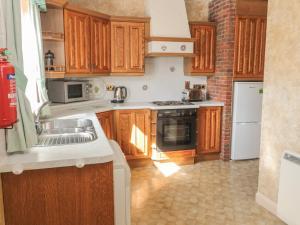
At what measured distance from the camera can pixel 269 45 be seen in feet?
9.14

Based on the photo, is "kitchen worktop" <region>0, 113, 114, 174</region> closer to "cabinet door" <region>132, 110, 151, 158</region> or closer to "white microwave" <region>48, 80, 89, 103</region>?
"white microwave" <region>48, 80, 89, 103</region>

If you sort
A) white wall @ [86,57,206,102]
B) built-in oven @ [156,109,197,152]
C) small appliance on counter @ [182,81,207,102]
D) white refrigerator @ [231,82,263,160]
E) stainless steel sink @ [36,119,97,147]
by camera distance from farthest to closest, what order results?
1. small appliance on counter @ [182,81,207,102]
2. white wall @ [86,57,206,102]
3. white refrigerator @ [231,82,263,160]
4. built-in oven @ [156,109,197,152]
5. stainless steel sink @ [36,119,97,147]

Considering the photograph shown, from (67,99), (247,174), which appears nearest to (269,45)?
(247,174)

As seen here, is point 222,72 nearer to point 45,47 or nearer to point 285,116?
point 285,116

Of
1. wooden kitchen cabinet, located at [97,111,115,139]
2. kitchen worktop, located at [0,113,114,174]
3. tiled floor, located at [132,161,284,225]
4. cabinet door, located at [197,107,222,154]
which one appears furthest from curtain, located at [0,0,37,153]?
cabinet door, located at [197,107,222,154]

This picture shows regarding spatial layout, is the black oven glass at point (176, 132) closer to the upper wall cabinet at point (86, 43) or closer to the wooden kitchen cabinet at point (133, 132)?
the wooden kitchen cabinet at point (133, 132)

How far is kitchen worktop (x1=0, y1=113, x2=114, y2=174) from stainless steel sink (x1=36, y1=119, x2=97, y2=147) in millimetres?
213

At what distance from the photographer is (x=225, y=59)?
4242 millimetres

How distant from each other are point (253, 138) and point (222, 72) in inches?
46.3

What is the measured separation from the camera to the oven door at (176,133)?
13.5ft

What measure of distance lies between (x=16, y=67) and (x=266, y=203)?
2.69 m

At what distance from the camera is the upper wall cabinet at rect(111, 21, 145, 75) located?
Result: 4.07m

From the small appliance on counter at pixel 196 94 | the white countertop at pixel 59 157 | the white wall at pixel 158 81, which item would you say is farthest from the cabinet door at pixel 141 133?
the white countertop at pixel 59 157

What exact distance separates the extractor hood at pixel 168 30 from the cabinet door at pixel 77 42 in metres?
0.95
